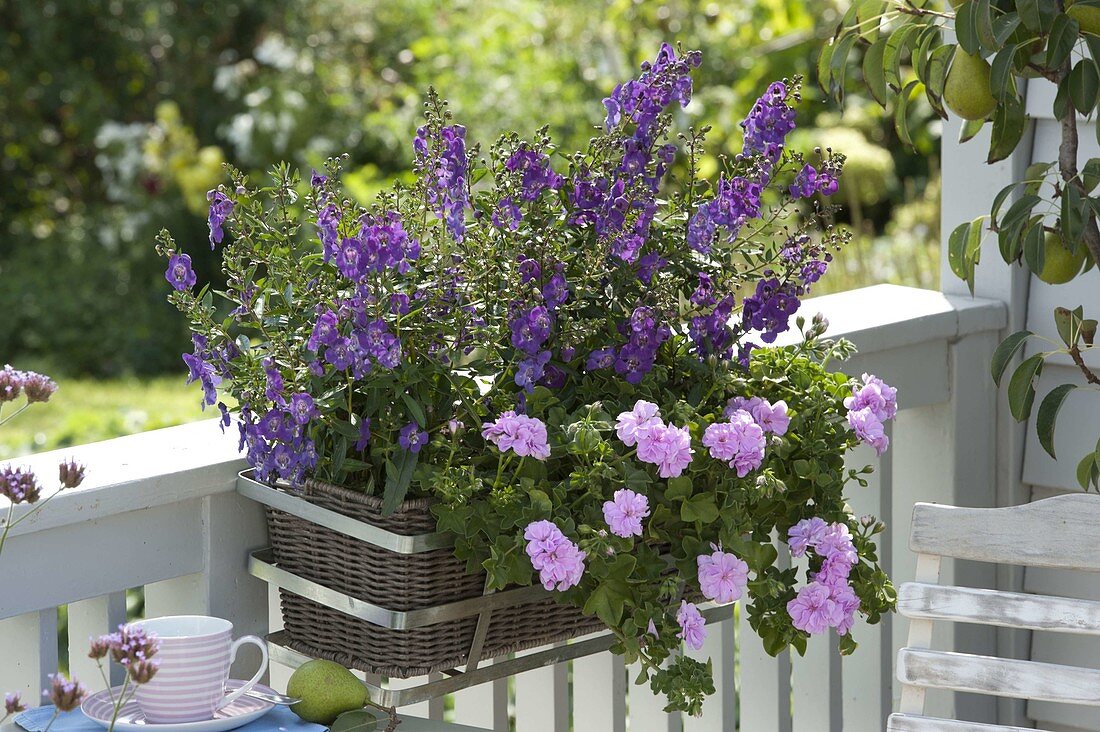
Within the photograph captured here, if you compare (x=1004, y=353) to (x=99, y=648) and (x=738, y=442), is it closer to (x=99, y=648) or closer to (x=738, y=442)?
(x=738, y=442)

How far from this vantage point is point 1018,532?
1374 mm

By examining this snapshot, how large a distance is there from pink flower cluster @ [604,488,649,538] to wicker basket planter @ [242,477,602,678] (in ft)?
0.47

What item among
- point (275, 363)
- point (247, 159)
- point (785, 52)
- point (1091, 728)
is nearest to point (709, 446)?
point (275, 363)

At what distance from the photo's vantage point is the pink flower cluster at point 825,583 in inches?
47.4

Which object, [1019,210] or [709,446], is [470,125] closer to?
[1019,210]

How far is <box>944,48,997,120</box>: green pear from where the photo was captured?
4.95 ft

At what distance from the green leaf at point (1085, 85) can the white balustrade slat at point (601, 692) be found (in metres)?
0.80

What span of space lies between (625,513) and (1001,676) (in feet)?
1.48

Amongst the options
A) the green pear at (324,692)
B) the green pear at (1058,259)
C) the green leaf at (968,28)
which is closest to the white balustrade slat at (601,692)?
the green pear at (324,692)

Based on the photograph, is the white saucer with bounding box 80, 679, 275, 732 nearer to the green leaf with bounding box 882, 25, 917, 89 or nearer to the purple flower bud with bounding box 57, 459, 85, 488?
the purple flower bud with bounding box 57, 459, 85, 488

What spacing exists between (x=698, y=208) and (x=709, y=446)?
0.21 metres

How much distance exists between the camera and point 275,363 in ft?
3.64

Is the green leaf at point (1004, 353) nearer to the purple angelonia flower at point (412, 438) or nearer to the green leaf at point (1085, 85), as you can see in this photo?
the green leaf at point (1085, 85)

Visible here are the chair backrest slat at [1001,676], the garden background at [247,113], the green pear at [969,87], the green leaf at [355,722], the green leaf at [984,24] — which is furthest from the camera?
the garden background at [247,113]
